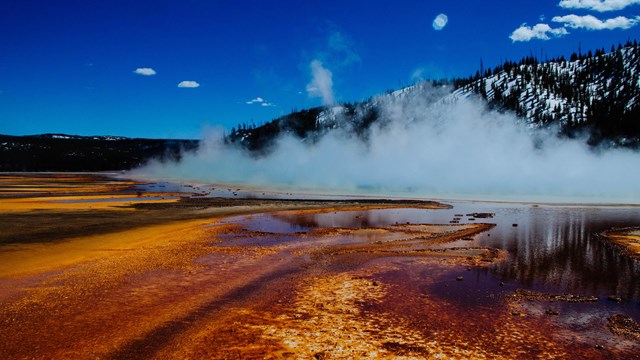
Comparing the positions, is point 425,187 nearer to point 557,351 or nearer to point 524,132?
point 557,351

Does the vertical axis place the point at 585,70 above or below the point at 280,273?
above

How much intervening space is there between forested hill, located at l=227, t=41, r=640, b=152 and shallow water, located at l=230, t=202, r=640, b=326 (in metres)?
75.4

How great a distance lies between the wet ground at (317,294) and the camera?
22.5 ft

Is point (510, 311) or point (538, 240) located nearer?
point (510, 311)

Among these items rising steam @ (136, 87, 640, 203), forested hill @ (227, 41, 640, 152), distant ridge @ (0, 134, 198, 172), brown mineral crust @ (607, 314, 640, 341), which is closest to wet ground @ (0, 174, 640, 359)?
brown mineral crust @ (607, 314, 640, 341)

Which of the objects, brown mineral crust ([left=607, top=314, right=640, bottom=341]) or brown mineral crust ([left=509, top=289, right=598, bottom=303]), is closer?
brown mineral crust ([left=607, top=314, right=640, bottom=341])

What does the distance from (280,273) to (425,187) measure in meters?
43.9

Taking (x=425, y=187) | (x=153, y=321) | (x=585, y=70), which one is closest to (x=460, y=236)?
(x=153, y=321)

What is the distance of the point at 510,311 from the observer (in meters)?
8.49

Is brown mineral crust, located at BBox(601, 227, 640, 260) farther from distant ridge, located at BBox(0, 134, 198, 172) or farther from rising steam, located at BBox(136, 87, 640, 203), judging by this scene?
distant ridge, located at BBox(0, 134, 198, 172)

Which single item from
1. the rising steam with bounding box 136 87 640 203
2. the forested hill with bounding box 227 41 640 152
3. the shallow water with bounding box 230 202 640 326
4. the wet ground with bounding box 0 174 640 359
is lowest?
the wet ground with bounding box 0 174 640 359

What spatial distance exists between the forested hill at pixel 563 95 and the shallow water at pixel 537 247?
247 feet

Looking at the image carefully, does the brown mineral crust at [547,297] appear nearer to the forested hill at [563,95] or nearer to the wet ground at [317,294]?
the wet ground at [317,294]

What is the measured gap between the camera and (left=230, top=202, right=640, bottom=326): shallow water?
968 cm
